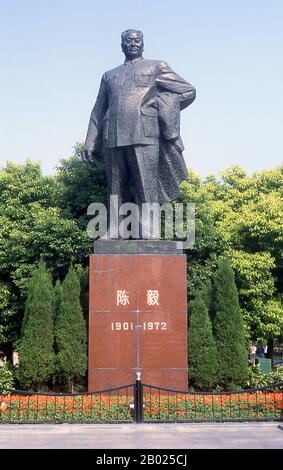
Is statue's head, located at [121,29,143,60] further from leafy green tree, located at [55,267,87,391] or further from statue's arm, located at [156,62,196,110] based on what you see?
leafy green tree, located at [55,267,87,391]

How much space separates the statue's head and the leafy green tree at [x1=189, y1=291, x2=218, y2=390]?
4180mm

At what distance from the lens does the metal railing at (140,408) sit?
7.22 metres

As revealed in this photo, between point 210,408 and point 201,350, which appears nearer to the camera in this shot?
point 210,408

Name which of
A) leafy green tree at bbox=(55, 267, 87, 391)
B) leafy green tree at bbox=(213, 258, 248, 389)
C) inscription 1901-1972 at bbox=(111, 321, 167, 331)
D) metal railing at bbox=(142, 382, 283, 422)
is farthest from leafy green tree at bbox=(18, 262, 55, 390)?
leafy green tree at bbox=(213, 258, 248, 389)

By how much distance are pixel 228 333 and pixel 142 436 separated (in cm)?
408

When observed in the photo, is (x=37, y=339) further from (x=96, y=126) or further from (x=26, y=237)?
(x=26, y=237)

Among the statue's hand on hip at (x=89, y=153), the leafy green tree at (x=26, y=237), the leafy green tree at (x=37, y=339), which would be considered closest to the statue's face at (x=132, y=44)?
the statue's hand on hip at (x=89, y=153)

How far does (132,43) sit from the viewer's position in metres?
9.43

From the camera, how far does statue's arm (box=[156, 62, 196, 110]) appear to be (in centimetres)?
944

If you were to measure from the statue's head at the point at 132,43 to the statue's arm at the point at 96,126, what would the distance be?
0.56 metres

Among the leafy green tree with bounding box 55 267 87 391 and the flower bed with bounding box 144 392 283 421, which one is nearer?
the flower bed with bounding box 144 392 283 421

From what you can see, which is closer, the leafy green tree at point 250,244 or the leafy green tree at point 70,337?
the leafy green tree at point 70,337

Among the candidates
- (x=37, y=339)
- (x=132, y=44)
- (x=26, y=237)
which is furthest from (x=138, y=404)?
(x=26, y=237)

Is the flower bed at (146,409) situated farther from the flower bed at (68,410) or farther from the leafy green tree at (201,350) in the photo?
the leafy green tree at (201,350)
